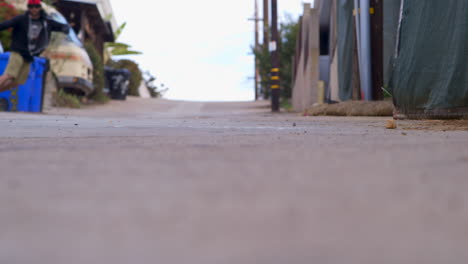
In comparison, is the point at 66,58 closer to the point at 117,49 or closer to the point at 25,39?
the point at 25,39

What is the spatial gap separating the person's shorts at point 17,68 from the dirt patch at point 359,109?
14.0 ft

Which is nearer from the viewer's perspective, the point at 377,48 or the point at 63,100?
the point at 377,48

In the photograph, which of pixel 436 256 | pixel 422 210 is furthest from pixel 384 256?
pixel 422 210

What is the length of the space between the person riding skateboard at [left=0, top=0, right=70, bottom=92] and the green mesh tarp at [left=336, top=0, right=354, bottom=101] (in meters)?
4.20

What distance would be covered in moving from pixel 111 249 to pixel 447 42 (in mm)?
3228

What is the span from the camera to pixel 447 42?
324 centimetres

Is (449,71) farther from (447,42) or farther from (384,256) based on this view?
(384,256)

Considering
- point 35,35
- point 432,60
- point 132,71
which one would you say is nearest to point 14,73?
point 35,35

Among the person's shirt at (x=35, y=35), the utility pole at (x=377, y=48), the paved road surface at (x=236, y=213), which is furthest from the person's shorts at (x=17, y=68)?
the paved road surface at (x=236, y=213)

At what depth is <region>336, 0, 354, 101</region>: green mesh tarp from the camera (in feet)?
23.3

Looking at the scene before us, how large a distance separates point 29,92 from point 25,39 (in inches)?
43.3

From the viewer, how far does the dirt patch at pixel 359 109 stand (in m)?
5.40

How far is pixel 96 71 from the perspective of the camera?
48.3 ft

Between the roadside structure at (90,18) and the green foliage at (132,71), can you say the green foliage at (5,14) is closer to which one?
the roadside structure at (90,18)
